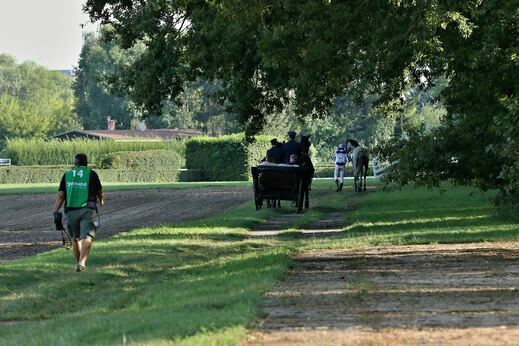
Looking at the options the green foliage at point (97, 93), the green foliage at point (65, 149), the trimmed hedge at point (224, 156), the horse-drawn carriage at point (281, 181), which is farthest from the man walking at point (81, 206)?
the green foliage at point (97, 93)

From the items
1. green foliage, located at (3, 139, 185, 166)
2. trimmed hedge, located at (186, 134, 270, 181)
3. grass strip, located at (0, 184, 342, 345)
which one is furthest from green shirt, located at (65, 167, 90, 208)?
green foliage, located at (3, 139, 185, 166)

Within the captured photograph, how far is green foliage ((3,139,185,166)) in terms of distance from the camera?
311 feet

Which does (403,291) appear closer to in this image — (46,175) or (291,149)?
(291,149)

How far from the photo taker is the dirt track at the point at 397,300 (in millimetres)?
10109

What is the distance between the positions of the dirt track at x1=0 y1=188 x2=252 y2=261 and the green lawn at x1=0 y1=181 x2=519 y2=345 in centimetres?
194

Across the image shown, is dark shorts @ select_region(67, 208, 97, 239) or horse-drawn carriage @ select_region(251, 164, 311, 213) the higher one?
horse-drawn carriage @ select_region(251, 164, 311, 213)

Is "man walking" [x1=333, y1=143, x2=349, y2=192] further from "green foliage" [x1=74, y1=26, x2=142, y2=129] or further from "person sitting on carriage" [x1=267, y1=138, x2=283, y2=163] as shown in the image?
"green foliage" [x1=74, y1=26, x2=142, y2=129]

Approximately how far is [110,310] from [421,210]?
21021 millimetres

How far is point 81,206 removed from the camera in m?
19.0

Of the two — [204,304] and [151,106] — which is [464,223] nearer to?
[151,106]

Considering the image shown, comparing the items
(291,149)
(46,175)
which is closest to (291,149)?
(291,149)

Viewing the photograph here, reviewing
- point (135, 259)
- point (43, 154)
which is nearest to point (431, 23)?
point (135, 259)

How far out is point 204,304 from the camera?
12.6 meters

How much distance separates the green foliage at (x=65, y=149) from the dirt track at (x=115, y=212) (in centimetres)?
3816
